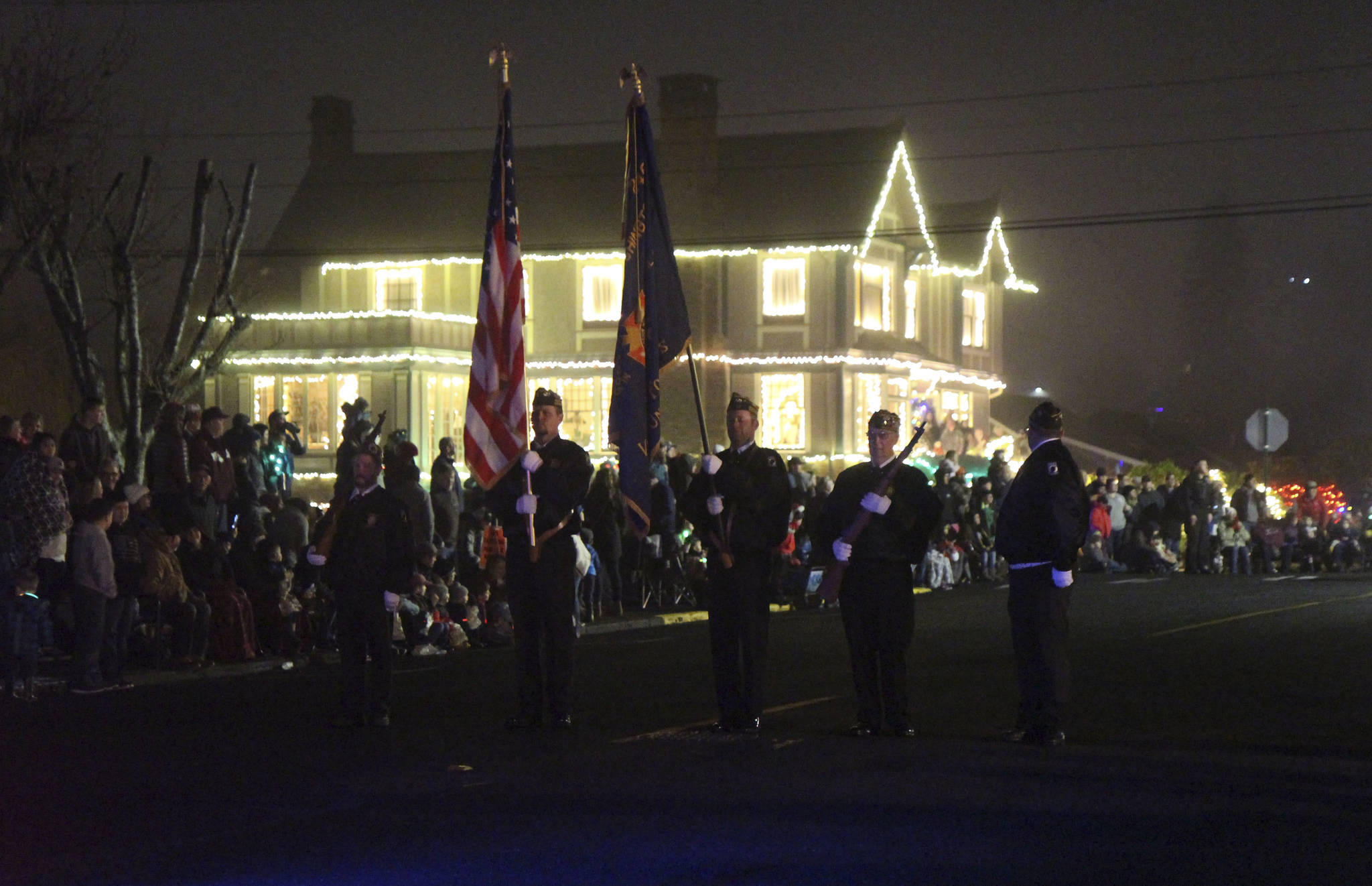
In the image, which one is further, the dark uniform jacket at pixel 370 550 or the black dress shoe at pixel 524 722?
the dark uniform jacket at pixel 370 550

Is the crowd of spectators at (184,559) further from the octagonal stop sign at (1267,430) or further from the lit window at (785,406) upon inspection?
the lit window at (785,406)

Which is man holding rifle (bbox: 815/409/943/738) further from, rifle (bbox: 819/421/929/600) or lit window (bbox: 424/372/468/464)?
lit window (bbox: 424/372/468/464)

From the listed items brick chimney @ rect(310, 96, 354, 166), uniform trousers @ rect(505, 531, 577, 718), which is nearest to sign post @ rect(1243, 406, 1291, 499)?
brick chimney @ rect(310, 96, 354, 166)

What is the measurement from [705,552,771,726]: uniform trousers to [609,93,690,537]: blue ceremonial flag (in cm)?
118

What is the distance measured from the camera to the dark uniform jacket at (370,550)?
12406mm

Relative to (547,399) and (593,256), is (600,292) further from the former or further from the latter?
(547,399)

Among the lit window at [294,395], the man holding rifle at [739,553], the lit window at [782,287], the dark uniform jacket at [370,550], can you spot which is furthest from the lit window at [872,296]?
the man holding rifle at [739,553]

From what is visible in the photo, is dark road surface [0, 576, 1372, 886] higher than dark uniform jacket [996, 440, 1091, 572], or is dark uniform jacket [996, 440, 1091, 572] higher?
dark uniform jacket [996, 440, 1091, 572]

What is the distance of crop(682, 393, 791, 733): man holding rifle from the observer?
11.4 meters

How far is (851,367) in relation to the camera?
4791 centimetres

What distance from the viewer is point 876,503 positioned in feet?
36.2

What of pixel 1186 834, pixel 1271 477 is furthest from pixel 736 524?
pixel 1271 477

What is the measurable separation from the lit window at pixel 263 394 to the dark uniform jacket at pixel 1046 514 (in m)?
35.4

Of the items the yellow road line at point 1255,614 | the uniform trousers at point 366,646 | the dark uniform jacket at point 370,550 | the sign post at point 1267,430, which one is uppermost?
the sign post at point 1267,430
